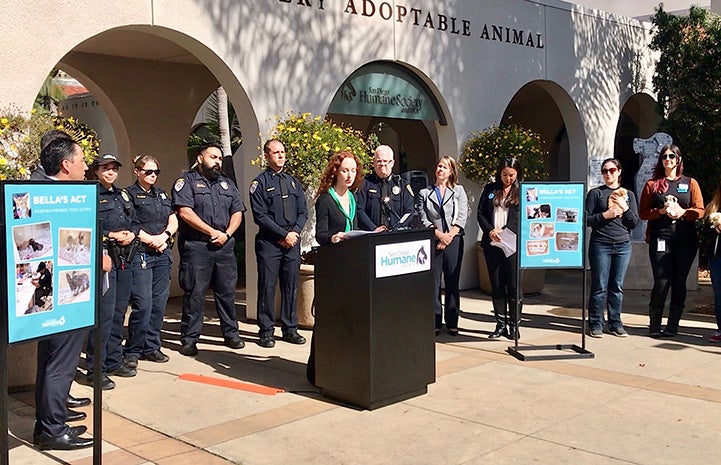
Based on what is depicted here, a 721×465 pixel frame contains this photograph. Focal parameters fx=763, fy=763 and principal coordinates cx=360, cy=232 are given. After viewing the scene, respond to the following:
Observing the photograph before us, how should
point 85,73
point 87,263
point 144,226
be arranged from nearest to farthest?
point 87,263, point 144,226, point 85,73

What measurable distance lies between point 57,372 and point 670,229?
5.99 metres

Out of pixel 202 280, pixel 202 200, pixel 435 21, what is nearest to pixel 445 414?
pixel 202 280

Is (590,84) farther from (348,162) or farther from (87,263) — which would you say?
(87,263)

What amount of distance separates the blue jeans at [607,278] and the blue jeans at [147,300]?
14.2 feet

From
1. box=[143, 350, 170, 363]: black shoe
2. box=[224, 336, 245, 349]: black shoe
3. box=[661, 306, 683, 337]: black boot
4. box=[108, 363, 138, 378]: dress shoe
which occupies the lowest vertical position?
box=[108, 363, 138, 378]: dress shoe

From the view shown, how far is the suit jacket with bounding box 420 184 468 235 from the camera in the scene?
25.9ft

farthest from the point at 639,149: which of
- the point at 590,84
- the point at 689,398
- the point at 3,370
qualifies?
the point at 3,370

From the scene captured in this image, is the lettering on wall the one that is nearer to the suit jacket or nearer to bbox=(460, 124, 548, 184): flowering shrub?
bbox=(460, 124, 548, 184): flowering shrub

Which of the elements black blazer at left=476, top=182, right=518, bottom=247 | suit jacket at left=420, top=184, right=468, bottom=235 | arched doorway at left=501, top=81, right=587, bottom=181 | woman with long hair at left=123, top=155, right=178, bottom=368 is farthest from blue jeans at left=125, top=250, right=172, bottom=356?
arched doorway at left=501, top=81, right=587, bottom=181

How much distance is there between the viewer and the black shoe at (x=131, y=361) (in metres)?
6.59

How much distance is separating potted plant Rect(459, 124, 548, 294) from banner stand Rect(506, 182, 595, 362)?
3483 millimetres

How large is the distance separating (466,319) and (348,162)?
3.53 m

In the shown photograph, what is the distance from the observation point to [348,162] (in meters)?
6.19

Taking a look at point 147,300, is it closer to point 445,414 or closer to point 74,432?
point 74,432
